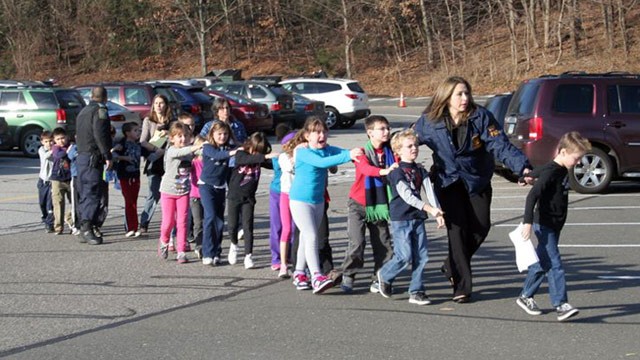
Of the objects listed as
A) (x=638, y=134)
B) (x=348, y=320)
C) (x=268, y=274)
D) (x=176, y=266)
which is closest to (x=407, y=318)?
(x=348, y=320)

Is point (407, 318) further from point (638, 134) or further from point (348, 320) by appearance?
point (638, 134)

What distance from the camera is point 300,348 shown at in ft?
24.1

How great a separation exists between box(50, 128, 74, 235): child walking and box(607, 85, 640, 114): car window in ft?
26.9

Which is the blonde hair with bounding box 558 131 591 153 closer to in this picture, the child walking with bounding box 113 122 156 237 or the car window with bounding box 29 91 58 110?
the child walking with bounding box 113 122 156 237

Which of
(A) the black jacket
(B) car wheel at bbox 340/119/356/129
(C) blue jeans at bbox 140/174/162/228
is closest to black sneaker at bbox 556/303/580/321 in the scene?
(C) blue jeans at bbox 140/174/162/228

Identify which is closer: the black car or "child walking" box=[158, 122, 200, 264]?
"child walking" box=[158, 122, 200, 264]

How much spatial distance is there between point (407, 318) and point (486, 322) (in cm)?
59

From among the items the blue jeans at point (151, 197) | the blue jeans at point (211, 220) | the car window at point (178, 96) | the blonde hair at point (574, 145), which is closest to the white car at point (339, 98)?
the car window at point (178, 96)

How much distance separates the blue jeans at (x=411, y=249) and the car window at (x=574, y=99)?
335 inches

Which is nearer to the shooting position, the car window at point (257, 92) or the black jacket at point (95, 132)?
the black jacket at point (95, 132)

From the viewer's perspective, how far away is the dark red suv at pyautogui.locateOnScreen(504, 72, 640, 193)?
16656 millimetres

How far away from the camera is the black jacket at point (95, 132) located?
1262 centimetres

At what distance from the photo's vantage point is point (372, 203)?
920cm

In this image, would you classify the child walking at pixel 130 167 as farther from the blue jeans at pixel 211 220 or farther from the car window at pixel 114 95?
the car window at pixel 114 95
